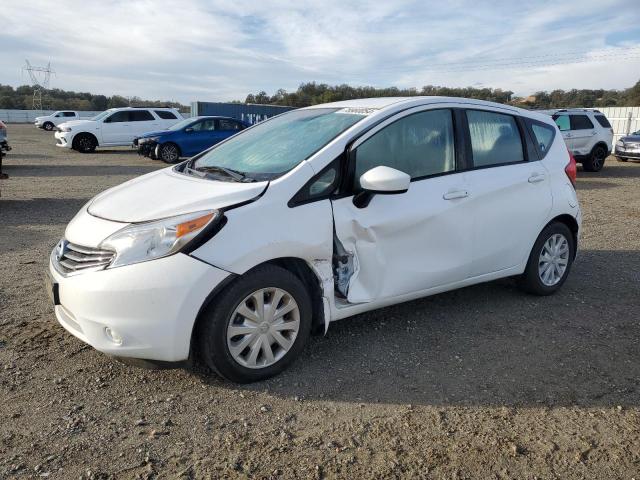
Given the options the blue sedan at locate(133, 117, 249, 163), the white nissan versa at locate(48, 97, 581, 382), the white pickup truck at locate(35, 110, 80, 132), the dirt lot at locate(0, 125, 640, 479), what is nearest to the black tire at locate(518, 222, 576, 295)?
the white nissan versa at locate(48, 97, 581, 382)

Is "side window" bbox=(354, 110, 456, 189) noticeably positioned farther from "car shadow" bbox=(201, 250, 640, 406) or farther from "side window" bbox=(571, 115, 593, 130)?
"side window" bbox=(571, 115, 593, 130)

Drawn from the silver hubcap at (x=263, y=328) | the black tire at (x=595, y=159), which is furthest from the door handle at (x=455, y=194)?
the black tire at (x=595, y=159)

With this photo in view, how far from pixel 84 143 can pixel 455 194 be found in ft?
66.0

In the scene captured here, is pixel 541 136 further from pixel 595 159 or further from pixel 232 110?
pixel 232 110

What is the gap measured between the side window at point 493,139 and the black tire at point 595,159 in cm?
1360

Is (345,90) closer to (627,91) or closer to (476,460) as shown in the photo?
(627,91)

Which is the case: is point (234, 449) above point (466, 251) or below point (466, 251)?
below

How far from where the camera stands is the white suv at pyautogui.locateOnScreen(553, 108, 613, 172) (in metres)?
16.5

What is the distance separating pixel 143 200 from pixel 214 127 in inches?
633

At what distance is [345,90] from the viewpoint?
41.1m

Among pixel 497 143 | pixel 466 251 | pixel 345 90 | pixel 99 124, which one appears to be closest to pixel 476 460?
pixel 466 251

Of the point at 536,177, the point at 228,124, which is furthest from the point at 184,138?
the point at 536,177

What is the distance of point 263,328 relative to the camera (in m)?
3.35

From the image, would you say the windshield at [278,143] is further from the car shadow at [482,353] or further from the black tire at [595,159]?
the black tire at [595,159]
